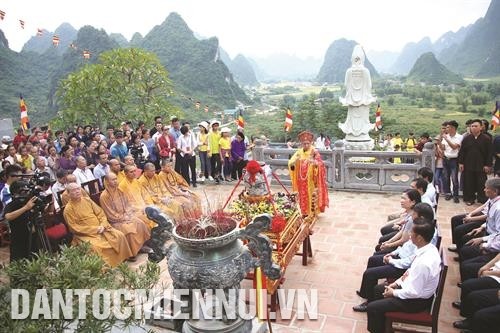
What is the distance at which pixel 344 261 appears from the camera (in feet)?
18.8

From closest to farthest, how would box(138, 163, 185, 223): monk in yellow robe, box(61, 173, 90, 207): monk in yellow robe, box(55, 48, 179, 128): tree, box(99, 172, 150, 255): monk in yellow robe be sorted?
box(61, 173, 90, 207): monk in yellow robe
box(99, 172, 150, 255): monk in yellow robe
box(138, 163, 185, 223): monk in yellow robe
box(55, 48, 179, 128): tree

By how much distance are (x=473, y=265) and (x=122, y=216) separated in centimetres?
476

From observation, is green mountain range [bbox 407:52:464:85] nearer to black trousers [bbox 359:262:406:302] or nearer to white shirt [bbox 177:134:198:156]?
white shirt [bbox 177:134:198:156]

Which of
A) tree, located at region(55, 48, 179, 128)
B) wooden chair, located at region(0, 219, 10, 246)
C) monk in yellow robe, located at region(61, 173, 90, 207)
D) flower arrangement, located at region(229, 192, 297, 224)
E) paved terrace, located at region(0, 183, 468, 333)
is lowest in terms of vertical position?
paved terrace, located at region(0, 183, 468, 333)

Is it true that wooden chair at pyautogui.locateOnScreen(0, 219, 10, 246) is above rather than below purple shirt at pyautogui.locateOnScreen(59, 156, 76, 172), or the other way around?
below

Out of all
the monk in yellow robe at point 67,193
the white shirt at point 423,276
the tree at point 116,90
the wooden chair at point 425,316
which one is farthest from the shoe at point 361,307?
the tree at point 116,90

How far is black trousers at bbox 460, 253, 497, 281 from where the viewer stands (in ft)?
13.9

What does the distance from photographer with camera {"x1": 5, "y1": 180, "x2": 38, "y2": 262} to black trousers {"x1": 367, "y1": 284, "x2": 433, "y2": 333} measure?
3.77m

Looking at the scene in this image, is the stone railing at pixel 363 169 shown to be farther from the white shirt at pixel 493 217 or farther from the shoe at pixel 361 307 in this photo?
the shoe at pixel 361 307

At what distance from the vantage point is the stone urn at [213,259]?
117 inches

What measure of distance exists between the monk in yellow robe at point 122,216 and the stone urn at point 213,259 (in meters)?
2.83

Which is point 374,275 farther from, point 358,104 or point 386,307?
point 358,104

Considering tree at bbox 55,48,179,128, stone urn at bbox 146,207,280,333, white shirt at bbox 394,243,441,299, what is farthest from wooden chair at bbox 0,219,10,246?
tree at bbox 55,48,179,128

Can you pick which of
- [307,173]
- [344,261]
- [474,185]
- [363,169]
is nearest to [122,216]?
[307,173]
